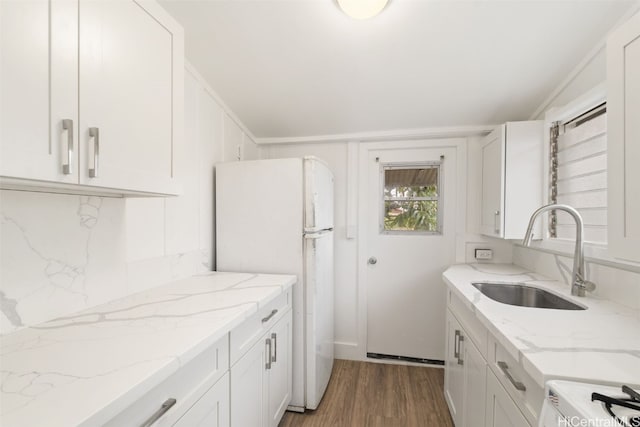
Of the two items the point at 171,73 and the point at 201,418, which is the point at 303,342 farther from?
the point at 171,73

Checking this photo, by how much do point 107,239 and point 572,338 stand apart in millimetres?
1795

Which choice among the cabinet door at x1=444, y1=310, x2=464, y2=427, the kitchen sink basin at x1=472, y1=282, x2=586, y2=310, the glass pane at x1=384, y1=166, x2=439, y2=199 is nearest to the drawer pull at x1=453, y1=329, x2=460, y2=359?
the cabinet door at x1=444, y1=310, x2=464, y2=427

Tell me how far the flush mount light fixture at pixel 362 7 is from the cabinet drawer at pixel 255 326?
4.93 ft

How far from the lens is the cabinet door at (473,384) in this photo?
120cm

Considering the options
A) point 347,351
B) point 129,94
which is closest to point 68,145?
point 129,94

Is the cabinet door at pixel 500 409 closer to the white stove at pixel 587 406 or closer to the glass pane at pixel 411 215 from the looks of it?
the white stove at pixel 587 406

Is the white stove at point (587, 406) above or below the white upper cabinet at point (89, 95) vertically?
below

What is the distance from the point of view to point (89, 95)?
82cm

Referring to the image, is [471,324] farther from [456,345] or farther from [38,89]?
[38,89]

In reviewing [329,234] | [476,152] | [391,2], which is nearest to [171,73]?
[391,2]

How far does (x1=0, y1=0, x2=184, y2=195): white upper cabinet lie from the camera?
26.2 inches


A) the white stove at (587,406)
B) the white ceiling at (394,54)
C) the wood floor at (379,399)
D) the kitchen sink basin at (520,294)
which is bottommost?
the wood floor at (379,399)

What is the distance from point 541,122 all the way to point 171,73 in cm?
218

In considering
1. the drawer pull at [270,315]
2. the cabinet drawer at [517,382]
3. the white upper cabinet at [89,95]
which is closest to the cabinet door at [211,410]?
the drawer pull at [270,315]
